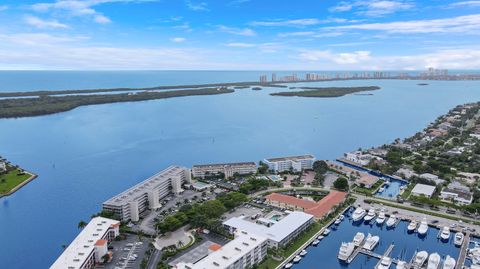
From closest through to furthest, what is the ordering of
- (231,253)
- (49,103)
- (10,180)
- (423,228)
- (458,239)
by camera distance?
(231,253)
(458,239)
(423,228)
(10,180)
(49,103)

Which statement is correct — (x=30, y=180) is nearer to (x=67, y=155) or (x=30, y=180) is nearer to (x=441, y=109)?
(x=67, y=155)

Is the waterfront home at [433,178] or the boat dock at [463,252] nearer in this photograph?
the boat dock at [463,252]

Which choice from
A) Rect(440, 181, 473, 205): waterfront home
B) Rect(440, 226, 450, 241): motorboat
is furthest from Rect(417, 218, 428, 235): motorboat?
Rect(440, 181, 473, 205): waterfront home

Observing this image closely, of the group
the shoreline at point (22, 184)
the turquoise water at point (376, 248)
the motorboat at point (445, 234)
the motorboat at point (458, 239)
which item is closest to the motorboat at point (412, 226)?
the turquoise water at point (376, 248)

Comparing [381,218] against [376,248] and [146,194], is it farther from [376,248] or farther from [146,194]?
[146,194]

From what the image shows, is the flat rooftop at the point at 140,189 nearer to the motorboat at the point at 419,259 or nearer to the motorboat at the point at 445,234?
the motorboat at the point at 419,259

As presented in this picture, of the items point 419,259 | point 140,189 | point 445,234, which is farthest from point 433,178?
point 140,189
